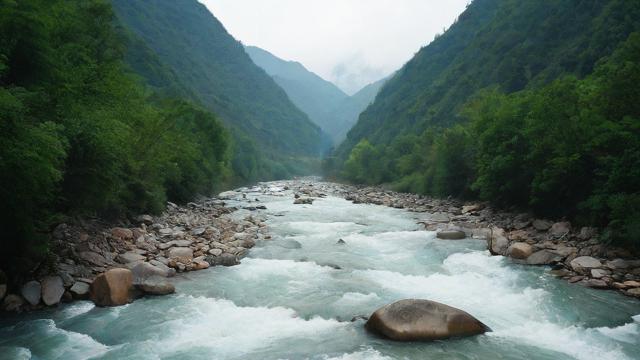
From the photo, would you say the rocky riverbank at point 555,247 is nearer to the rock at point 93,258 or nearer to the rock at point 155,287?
the rock at point 155,287

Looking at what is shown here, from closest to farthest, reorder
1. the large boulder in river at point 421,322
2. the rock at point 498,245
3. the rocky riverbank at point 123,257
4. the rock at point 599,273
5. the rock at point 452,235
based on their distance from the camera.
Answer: the large boulder in river at point 421,322 < the rocky riverbank at point 123,257 < the rock at point 599,273 < the rock at point 498,245 < the rock at point 452,235

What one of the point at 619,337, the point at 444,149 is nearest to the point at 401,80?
the point at 444,149

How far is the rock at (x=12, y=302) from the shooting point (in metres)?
11.8

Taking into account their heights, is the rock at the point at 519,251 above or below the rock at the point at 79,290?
below

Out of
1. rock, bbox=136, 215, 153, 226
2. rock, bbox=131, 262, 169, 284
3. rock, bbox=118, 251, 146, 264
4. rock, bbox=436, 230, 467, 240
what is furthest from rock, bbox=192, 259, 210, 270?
rock, bbox=436, 230, 467, 240

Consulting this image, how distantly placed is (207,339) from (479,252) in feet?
45.2

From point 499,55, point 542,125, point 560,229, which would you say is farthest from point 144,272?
point 499,55

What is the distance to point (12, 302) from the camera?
1187 cm

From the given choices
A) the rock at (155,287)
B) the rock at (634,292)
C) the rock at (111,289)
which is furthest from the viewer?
the rock at (634,292)

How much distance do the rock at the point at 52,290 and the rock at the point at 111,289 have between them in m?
0.85

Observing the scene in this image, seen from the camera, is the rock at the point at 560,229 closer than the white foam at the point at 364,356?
No

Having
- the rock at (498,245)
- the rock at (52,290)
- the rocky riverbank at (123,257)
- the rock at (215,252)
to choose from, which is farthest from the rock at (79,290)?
the rock at (498,245)

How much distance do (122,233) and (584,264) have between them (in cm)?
1910

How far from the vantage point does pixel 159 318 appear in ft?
39.7
